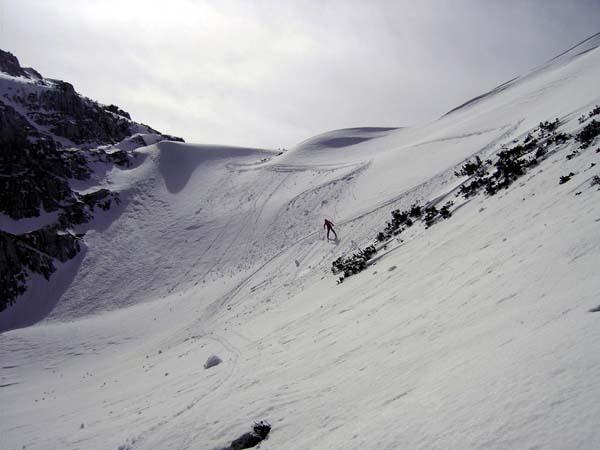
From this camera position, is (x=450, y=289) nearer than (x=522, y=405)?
No

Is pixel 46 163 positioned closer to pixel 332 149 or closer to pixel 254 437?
pixel 332 149

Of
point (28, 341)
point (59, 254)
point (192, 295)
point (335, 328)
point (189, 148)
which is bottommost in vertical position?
point (335, 328)

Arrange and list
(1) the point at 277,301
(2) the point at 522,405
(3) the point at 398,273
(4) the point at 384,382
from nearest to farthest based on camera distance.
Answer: (2) the point at 522,405, (4) the point at 384,382, (3) the point at 398,273, (1) the point at 277,301

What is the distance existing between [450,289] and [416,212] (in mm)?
10565

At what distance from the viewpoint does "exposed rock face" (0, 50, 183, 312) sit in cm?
3130

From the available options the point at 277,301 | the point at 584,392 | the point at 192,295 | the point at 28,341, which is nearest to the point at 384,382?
the point at 584,392

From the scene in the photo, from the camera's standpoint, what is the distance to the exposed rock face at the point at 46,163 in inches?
1232

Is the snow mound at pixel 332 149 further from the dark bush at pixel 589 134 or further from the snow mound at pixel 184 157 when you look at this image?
the dark bush at pixel 589 134

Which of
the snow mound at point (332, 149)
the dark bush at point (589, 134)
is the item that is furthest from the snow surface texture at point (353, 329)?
the snow mound at point (332, 149)

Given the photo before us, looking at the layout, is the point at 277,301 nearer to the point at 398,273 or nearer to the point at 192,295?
the point at 398,273

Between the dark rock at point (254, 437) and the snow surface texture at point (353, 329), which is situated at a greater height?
the snow surface texture at point (353, 329)

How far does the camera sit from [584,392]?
2709 mm

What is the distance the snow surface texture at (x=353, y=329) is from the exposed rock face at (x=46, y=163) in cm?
402

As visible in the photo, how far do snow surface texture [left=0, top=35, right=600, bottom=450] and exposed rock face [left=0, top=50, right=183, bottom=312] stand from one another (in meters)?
4.02
